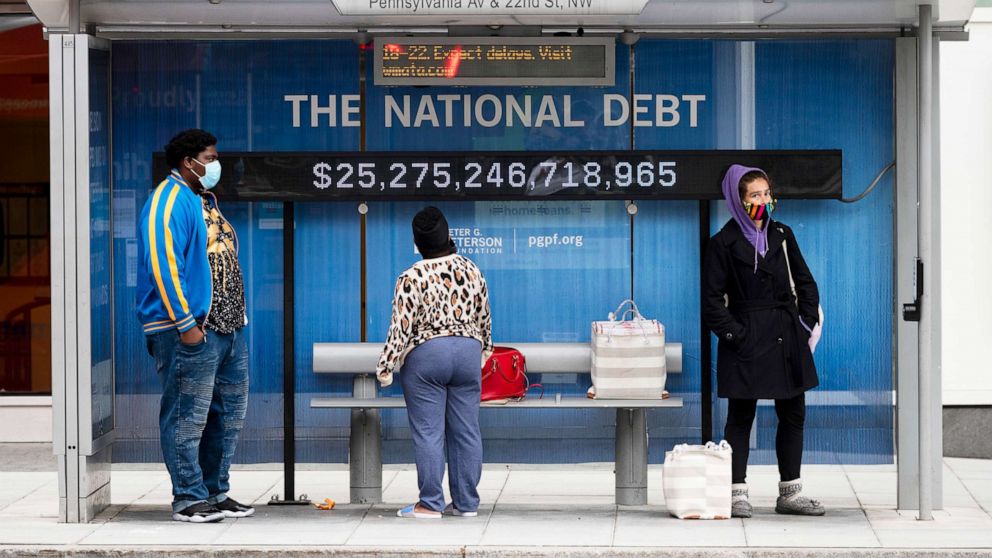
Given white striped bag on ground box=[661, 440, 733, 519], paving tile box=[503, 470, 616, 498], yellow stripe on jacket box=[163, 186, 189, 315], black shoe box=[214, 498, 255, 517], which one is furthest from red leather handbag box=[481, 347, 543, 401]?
yellow stripe on jacket box=[163, 186, 189, 315]

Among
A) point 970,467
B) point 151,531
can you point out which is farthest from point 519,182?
point 970,467

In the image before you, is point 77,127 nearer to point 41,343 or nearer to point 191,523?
point 191,523

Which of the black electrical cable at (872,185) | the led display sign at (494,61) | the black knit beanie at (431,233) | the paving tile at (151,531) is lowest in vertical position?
the paving tile at (151,531)

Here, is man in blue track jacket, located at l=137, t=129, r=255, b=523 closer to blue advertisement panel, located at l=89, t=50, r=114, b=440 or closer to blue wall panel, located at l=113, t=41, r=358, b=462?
blue advertisement panel, located at l=89, t=50, r=114, b=440

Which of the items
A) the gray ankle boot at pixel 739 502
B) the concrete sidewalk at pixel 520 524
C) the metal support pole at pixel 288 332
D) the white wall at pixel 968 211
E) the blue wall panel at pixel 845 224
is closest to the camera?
the concrete sidewalk at pixel 520 524

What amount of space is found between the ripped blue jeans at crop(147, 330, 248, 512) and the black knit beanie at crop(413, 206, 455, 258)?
42.3 inches

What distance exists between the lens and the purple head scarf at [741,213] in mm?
8453

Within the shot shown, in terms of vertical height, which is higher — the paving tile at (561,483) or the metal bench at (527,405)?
the metal bench at (527,405)

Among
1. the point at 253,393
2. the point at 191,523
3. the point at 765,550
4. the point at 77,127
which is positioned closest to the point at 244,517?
the point at 191,523

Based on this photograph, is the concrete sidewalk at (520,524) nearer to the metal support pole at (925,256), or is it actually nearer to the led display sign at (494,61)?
the metal support pole at (925,256)

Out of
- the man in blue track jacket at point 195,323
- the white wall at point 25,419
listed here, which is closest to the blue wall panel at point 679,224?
the man in blue track jacket at point 195,323

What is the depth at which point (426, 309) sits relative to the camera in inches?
323

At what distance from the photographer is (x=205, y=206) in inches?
327

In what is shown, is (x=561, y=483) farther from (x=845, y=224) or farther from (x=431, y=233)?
(x=845, y=224)
